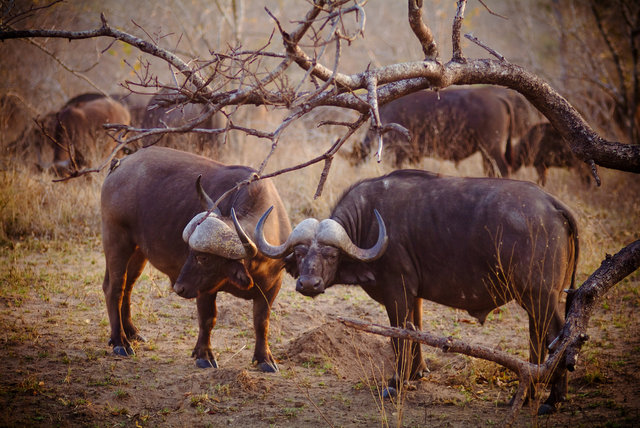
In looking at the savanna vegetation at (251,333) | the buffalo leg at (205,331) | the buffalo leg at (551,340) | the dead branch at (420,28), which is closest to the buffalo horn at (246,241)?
the buffalo leg at (205,331)

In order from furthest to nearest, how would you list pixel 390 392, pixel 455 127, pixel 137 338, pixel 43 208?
pixel 455 127
pixel 43 208
pixel 137 338
pixel 390 392

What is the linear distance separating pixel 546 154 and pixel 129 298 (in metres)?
7.02

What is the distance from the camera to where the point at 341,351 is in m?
5.83

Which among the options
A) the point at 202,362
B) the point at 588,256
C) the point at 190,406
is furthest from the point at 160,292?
the point at 588,256

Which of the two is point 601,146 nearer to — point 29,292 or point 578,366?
point 578,366

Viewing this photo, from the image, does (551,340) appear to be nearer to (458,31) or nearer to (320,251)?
(320,251)

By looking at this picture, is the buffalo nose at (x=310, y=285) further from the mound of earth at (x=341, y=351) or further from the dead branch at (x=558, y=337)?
the dead branch at (x=558, y=337)

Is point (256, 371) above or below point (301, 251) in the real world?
below

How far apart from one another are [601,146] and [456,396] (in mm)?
2244

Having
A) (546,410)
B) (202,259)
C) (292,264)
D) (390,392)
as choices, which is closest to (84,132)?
(202,259)

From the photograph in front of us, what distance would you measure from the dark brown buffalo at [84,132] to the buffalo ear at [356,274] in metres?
6.59

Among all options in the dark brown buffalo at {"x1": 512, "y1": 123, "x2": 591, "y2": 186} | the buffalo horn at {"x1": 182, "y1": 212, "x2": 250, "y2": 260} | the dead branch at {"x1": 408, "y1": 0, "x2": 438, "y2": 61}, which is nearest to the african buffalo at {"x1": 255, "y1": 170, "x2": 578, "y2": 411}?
the buffalo horn at {"x1": 182, "y1": 212, "x2": 250, "y2": 260}

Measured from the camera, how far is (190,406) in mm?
4750

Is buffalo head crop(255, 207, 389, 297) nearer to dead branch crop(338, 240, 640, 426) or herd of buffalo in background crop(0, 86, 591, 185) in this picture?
dead branch crop(338, 240, 640, 426)
